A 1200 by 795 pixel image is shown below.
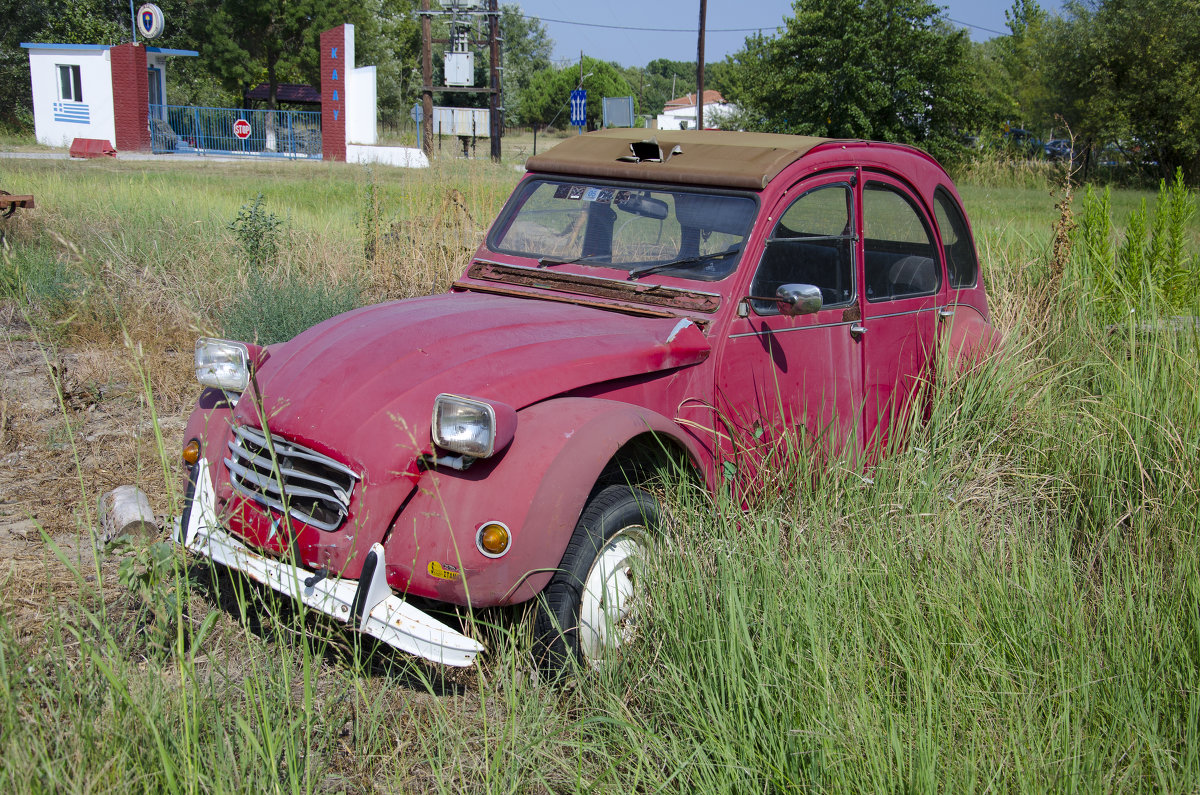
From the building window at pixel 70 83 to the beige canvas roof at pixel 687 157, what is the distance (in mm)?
30840

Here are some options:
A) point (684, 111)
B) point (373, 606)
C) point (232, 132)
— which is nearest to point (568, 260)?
point (373, 606)

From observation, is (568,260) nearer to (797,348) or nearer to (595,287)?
(595,287)

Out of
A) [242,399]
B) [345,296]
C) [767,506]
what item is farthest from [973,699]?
[345,296]

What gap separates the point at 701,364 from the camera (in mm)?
3357

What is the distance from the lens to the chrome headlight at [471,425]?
2.60m

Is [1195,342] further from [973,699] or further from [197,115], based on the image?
[197,115]

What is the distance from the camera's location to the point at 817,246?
3.95 meters

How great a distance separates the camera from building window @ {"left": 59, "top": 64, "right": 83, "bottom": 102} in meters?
28.9

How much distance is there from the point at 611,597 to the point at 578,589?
0.47 ft

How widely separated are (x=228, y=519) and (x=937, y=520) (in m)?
2.29

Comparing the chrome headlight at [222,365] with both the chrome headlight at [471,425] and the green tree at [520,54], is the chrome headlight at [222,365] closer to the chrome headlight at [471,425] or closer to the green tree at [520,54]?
the chrome headlight at [471,425]

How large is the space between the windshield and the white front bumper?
1765mm

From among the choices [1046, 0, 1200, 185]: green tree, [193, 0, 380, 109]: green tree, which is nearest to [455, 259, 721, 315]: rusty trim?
[1046, 0, 1200, 185]: green tree

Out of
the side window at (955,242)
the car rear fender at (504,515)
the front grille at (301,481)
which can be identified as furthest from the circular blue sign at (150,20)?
the car rear fender at (504,515)
